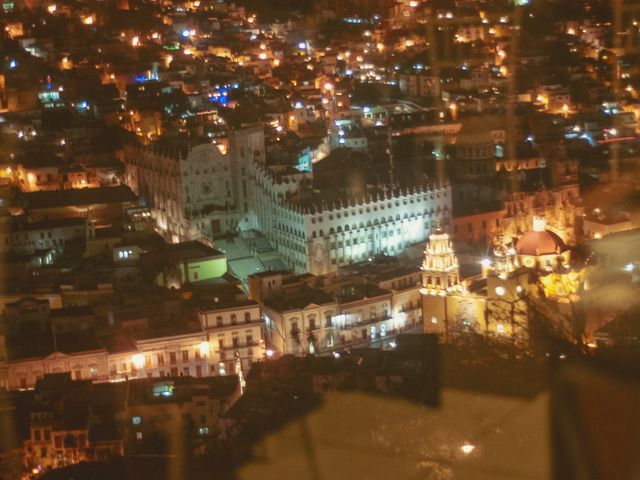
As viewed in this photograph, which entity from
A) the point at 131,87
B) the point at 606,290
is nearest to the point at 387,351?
the point at 606,290

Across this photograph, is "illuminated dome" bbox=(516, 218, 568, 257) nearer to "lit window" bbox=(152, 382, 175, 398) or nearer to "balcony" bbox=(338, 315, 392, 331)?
"balcony" bbox=(338, 315, 392, 331)

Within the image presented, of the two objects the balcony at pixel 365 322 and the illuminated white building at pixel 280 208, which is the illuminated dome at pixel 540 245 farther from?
the illuminated white building at pixel 280 208

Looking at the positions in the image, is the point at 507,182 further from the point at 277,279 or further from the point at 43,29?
the point at 43,29

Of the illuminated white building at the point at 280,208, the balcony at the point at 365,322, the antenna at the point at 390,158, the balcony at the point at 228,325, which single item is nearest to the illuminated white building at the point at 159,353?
the balcony at the point at 228,325

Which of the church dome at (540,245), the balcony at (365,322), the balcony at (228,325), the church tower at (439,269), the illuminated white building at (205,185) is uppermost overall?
the illuminated white building at (205,185)

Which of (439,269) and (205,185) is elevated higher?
(205,185)

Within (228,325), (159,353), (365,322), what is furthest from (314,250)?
(159,353)

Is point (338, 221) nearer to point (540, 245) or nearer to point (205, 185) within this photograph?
point (205, 185)
